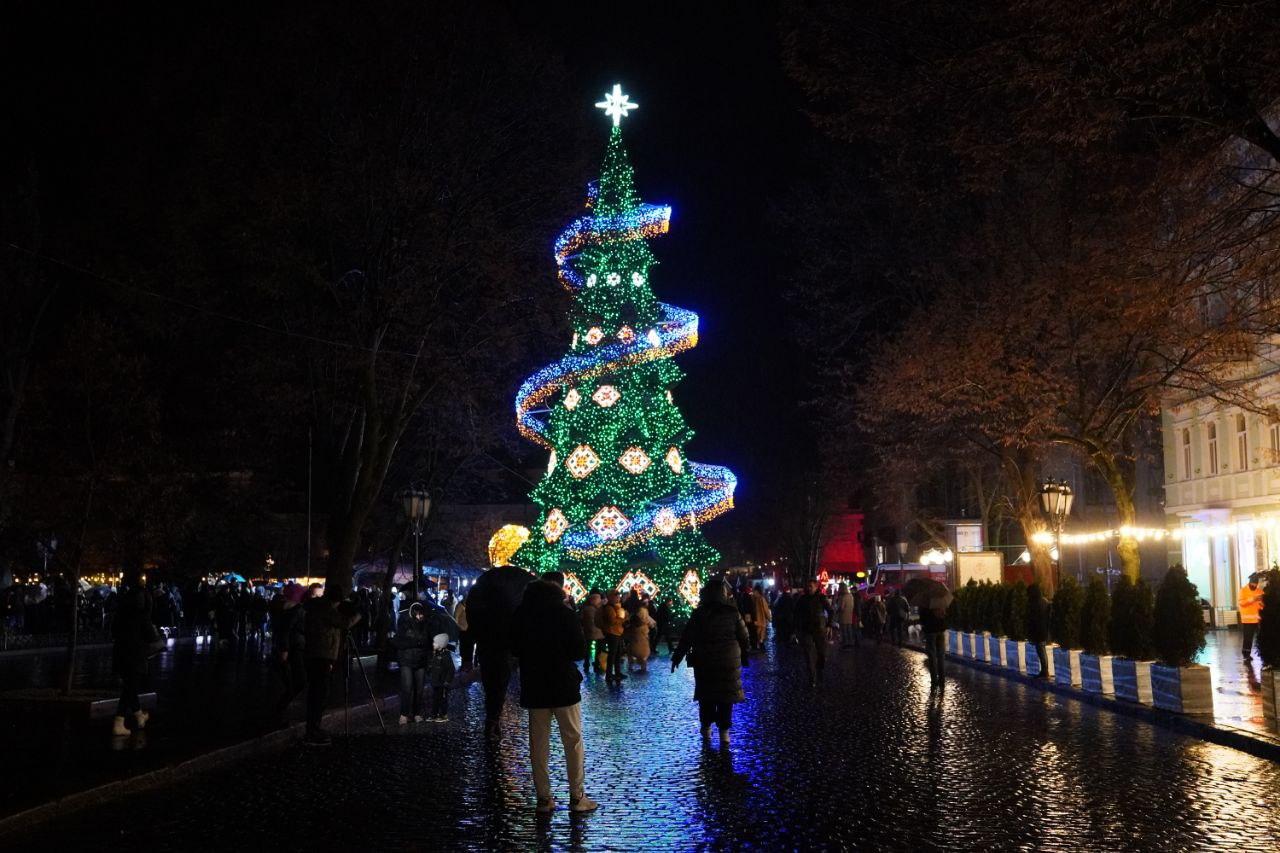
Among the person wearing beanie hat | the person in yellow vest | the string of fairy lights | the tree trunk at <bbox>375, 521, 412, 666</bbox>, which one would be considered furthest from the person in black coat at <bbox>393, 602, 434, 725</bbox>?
the string of fairy lights

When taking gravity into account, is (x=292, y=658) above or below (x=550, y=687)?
below

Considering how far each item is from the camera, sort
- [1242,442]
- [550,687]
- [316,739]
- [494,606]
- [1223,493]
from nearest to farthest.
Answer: [550,687]
[494,606]
[316,739]
[1242,442]
[1223,493]

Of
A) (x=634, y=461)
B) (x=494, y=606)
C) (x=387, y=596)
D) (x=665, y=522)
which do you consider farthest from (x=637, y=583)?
(x=494, y=606)

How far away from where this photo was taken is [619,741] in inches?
561

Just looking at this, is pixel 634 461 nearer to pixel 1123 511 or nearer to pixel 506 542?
pixel 506 542

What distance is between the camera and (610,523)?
40.4 m

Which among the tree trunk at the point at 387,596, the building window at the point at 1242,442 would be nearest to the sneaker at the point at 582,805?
the tree trunk at the point at 387,596

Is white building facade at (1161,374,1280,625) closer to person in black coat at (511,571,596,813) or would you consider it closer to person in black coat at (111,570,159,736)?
person in black coat at (111,570,159,736)

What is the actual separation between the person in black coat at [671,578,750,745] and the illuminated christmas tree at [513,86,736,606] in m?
26.2

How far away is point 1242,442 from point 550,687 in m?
34.5

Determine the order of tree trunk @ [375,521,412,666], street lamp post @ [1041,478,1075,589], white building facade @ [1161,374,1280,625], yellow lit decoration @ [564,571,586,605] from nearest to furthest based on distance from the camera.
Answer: tree trunk @ [375,521,412,666]
street lamp post @ [1041,478,1075,589]
white building facade @ [1161,374,1280,625]
yellow lit decoration @ [564,571,586,605]

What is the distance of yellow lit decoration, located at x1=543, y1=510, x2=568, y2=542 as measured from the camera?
41.0m

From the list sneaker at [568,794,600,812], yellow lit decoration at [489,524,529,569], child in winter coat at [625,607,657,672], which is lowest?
sneaker at [568,794,600,812]

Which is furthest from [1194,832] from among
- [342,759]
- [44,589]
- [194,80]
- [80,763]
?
[44,589]
